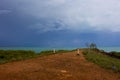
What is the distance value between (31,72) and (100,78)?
5.71m

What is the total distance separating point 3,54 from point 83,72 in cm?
2746

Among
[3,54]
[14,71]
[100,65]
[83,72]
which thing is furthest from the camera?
[3,54]

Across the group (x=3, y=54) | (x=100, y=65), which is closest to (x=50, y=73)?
(x=100, y=65)

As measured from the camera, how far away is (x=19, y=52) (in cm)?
5028

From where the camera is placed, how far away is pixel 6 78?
1875cm

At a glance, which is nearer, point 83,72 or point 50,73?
point 50,73

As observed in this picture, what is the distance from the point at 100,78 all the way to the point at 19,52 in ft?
103

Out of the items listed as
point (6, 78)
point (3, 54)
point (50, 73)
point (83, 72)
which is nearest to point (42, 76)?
point (50, 73)

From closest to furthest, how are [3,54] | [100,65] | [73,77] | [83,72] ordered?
[73,77] < [83,72] < [100,65] < [3,54]

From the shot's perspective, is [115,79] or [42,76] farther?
[115,79]

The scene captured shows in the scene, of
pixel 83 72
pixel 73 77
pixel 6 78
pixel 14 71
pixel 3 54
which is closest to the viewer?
pixel 6 78

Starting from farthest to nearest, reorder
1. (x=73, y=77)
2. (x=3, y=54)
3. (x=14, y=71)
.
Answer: (x=3, y=54) < (x=14, y=71) < (x=73, y=77)

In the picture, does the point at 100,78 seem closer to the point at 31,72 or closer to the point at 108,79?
the point at 108,79

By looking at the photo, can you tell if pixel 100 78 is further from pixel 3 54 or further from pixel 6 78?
pixel 3 54
